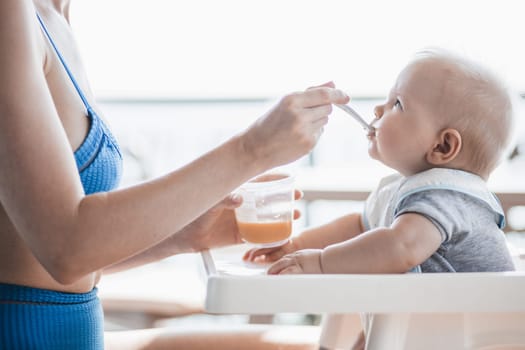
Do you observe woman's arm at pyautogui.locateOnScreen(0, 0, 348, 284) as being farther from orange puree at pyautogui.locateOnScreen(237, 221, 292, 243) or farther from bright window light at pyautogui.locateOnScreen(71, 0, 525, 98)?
bright window light at pyautogui.locateOnScreen(71, 0, 525, 98)

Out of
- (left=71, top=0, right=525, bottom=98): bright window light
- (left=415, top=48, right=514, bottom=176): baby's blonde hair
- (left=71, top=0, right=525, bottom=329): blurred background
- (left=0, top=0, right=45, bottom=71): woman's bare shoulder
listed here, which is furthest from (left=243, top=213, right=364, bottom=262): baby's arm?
(left=71, top=0, right=525, bottom=98): bright window light

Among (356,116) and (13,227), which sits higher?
(356,116)

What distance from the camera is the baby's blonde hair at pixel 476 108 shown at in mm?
1281

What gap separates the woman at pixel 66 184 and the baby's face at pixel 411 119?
0.84 ft

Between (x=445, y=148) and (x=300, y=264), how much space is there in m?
0.36

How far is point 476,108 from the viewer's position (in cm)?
128

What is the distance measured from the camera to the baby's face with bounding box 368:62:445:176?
1303 millimetres

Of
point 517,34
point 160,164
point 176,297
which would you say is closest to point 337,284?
point 176,297

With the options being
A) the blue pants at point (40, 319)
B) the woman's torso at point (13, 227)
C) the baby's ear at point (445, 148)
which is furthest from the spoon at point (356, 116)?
the blue pants at point (40, 319)

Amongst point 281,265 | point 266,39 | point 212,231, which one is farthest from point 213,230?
point 266,39

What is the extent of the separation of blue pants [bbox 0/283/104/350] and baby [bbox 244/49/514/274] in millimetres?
327

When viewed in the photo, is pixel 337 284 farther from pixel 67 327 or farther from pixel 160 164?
pixel 160 164

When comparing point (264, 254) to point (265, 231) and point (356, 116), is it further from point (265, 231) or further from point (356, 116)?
point (356, 116)

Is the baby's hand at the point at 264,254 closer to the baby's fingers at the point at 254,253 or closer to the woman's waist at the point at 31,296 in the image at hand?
the baby's fingers at the point at 254,253
